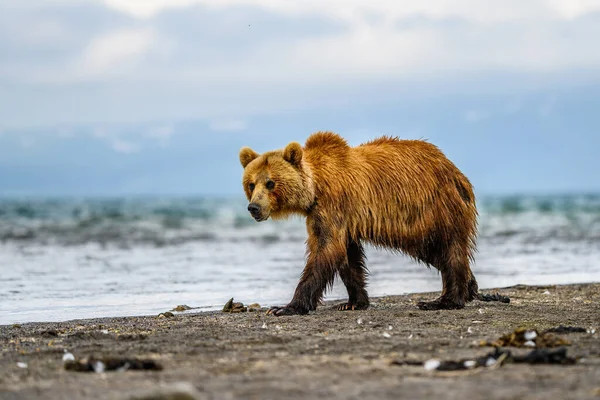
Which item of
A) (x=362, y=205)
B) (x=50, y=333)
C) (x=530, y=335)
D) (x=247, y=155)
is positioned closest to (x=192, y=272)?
(x=247, y=155)

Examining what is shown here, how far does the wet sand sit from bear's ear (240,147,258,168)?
5.17 feet

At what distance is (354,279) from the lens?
9.54 m

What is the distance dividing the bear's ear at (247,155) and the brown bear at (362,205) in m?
0.01

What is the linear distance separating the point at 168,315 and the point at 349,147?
99.2 inches

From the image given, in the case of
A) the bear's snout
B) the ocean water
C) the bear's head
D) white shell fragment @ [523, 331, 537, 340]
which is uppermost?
the bear's head

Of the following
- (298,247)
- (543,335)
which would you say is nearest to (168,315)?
(543,335)

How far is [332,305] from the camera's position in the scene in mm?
10125

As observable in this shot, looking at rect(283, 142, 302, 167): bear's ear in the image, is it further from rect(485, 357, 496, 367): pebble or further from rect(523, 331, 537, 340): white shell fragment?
rect(485, 357, 496, 367): pebble

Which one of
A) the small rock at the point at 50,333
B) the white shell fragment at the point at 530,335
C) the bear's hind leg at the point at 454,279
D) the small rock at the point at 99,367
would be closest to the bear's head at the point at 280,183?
the bear's hind leg at the point at 454,279

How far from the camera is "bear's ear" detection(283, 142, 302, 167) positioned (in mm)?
8922

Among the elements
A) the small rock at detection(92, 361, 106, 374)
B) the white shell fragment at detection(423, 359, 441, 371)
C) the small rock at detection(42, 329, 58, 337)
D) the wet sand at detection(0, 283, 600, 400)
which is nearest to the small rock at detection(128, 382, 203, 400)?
the wet sand at detection(0, 283, 600, 400)

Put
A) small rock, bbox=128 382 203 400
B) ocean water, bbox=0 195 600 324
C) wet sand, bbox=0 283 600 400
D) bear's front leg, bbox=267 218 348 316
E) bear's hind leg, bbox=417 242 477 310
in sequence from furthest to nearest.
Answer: ocean water, bbox=0 195 600 324
bear's hind leg, bbox=417 242 477 310
bear's front leg, bbox=267 218 348 316
wet sand, bbox=0 283 600 400
small rock, bbox=128 382 203 400

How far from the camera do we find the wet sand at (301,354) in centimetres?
473

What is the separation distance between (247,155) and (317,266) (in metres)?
1.41
